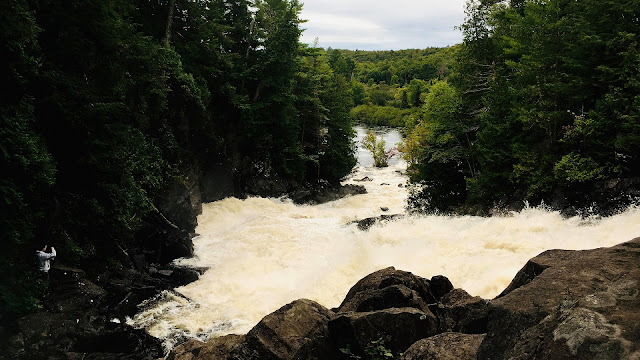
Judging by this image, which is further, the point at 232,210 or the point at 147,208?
the point at 232,210

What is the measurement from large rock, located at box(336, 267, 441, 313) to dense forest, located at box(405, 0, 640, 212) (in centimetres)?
1090

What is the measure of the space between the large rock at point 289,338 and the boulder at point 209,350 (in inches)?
18.1

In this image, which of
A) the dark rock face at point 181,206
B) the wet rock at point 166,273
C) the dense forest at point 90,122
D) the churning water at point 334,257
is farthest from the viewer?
the dark rock face at point 181,206

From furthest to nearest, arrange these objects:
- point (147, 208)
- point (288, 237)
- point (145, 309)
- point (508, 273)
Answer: point (288, 237) < point (147, 208) < point (145, 309) < point (508, 273)

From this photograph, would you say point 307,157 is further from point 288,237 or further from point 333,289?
point 333,289

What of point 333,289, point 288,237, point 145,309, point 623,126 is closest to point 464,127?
point 623,126

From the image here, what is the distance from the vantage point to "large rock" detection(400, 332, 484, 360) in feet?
18.4

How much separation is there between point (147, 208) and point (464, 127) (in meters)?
20.3

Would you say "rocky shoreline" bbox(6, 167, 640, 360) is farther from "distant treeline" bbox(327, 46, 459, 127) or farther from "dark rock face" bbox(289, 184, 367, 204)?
"distant treeline" bbox(327, 46, 459, 127)

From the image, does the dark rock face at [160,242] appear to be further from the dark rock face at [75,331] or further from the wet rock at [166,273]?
the dark rock face at [75,331]

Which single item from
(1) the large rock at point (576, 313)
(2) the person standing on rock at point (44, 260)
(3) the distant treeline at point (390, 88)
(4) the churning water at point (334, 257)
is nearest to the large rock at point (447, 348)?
(1) the large rock at point (576, 313)

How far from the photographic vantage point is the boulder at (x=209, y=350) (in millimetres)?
7891

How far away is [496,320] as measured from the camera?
5.38 metres

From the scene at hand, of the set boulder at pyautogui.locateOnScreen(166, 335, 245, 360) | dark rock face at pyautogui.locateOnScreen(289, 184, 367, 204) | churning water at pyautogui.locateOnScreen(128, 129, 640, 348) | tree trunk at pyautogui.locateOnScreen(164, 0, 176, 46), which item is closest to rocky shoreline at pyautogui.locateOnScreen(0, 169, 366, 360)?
churning water at pyautogui.locateOnScreen(128, 129, 640, 348)
